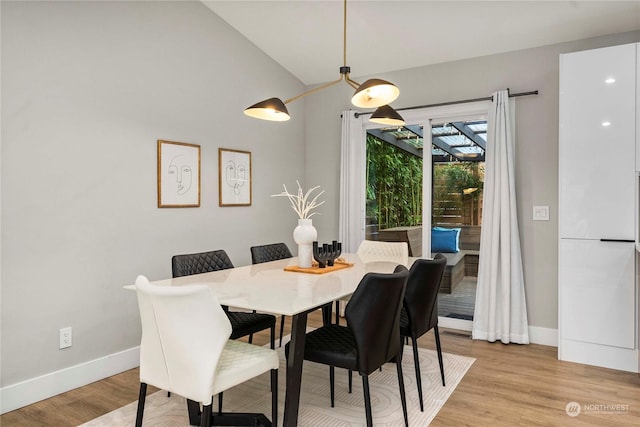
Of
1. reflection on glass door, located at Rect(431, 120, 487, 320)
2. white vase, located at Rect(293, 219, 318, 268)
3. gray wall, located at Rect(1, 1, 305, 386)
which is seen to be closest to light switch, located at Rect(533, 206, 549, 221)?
reflection on glass door, located at Rect(431, 120, 487, 320)

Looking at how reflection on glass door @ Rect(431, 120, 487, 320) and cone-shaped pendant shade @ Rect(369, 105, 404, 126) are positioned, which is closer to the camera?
cone-shaped pendant shade @ Rect(369, 105, 404, 126)

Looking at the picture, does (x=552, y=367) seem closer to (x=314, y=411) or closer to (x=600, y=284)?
(x=600, y=284)

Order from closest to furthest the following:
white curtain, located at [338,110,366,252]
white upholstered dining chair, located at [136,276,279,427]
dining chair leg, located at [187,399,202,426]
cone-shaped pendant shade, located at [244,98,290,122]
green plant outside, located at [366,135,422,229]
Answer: white upholstered dining chair, located at [136,276,279,427] < dining chair leg, located at [187,399,202,426] < cone-shaped pendant shade, located at [244,98,290,122] < green plant outside, located at [366,135,422,229] < white curtain, located at [338,110,366,252]

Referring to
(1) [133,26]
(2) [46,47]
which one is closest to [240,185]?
(1) [133,26]

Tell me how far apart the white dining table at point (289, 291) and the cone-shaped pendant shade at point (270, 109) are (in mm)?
1013

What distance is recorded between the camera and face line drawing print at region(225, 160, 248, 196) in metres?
4.14

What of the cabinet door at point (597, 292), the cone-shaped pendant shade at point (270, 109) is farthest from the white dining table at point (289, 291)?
the cabinet door at point (597, 292)

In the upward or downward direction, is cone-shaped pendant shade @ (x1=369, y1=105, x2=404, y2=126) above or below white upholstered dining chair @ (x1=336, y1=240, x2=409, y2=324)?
above

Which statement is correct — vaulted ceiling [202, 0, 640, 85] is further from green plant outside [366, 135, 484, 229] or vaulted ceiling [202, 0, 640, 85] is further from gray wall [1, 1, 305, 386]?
green plant outside [366, 135, 484, 229]

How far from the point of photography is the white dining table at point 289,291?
6.40 feet

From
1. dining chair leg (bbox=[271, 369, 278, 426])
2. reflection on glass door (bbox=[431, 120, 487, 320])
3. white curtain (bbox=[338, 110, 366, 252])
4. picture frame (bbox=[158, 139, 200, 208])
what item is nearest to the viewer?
dining chair leg (bbox=[271, 369, 278, 426])

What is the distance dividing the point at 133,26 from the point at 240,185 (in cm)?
164

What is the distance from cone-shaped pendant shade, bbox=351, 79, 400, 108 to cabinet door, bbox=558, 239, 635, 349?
1.87 meters

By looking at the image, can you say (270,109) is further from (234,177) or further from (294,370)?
(234,177)
